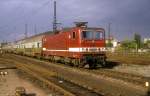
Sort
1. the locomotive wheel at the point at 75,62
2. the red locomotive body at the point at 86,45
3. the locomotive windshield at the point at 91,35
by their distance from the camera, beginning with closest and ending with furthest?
the red locomotive body at the point at 86,45 → the locomotive windshield at the point at 91,35 → the locomotive wheel at the point at 75,62

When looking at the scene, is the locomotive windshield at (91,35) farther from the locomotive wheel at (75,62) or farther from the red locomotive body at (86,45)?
the locomotive wheel at (75,62)

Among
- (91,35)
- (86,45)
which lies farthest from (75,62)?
(91,35)

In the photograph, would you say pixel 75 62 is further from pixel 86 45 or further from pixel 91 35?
pixel 91 35

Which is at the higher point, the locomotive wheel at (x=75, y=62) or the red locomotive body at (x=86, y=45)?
the red locomotive body at (x=86, y=45)

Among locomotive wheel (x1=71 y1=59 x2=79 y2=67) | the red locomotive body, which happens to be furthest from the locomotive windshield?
locomotive wheel (x1=71 y1=59 x2=79 y2=67)

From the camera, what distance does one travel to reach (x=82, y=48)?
28.5 m

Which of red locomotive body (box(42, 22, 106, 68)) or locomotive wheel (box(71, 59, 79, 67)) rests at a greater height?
red locomotive body (box(42, 22, 106, 68))

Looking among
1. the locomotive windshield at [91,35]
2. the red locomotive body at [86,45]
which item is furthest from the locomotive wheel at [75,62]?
the locomotive windshield at [91,35]

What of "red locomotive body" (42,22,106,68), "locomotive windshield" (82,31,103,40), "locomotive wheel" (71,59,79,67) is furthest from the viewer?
"locomotive wheel" (71,59,79,67)

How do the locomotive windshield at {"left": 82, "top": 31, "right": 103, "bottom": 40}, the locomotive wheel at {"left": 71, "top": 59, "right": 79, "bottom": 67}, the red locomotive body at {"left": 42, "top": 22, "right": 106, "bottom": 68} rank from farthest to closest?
the locomotive wheel at {"left": 71, "top": 59, "right": 79, "bottom": 67} < the locomotive windshield at {"left": 82, "top": 31, "right": 103, "bottom": 40} < the red locomotive body at {"left": 42, "top": 22, "right": 106, "bottom": 68}

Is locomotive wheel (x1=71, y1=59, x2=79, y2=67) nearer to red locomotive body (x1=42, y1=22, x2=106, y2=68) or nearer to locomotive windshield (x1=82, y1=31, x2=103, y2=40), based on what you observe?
red locomotive body (x1=42, y1=22, x2=106, y2=68)

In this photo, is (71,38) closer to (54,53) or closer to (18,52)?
(54,53)

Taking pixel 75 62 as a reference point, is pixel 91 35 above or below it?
above

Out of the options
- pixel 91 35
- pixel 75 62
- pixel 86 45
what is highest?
pixel 91 35
